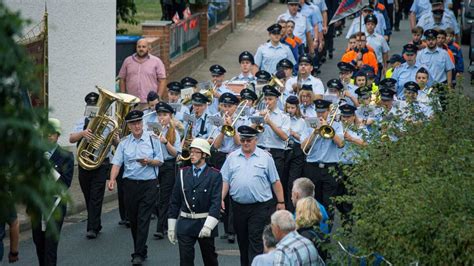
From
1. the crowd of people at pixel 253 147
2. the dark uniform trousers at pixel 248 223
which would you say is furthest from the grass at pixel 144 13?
the dark uniform trousers at pixel 248 223

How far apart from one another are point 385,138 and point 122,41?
11057 mm

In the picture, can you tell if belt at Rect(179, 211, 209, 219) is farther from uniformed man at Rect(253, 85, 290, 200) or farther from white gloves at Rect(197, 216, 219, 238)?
uniformed man at Rect(253, 85, 290, 200)

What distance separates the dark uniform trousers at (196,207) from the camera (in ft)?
40.5

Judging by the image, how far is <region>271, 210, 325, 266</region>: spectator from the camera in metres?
9.31

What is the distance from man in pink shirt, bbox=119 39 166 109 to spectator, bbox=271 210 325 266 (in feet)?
33.1

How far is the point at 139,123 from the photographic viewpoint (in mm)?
14305

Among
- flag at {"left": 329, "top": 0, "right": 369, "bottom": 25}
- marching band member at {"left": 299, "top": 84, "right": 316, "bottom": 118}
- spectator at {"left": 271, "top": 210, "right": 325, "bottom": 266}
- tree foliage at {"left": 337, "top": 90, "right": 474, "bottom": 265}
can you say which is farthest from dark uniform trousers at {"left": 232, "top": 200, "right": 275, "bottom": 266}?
flag at {"left": 329, "top": 0, "right": 369, "bottom": 25}

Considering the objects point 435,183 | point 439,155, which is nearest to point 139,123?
point 439,155

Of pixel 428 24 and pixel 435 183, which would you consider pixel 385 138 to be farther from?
pixel 428 24

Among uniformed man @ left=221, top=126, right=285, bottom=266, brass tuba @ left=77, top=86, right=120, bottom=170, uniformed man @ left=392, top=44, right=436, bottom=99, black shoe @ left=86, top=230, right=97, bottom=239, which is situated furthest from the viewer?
uniformed man @ left=392, top=44, right=436, bottom=99

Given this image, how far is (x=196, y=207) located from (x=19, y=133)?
311 inches

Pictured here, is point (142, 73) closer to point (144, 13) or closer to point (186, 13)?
point (186, 13)

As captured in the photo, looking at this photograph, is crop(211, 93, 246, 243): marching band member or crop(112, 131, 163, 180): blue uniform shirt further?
crop(211, 93, 246, 243): marching band member

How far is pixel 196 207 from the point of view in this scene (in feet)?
40.9
